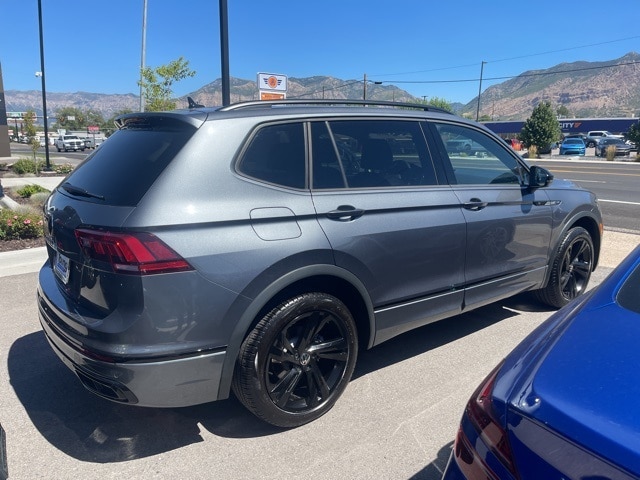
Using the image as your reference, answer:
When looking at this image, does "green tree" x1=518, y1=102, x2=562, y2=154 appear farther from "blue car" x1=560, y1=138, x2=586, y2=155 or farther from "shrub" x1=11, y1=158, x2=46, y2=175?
"shrub" x1=11, y1=158, x2=46, y2=175

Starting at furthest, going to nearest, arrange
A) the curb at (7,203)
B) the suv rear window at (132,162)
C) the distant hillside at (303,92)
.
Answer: the distant hillside at (303,92) → the curb at (7,203) → the suv rear window at (132,162)

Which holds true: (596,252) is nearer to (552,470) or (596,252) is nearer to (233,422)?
(233,422)

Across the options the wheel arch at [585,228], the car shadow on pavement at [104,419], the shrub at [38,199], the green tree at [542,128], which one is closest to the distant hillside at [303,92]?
the car shadow on pavement at [104,419]

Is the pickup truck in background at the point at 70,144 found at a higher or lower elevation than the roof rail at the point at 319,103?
higher

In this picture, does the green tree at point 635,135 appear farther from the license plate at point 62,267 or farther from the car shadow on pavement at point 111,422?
the license plate at point 62,267

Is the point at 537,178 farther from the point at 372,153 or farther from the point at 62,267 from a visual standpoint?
the point at 62,267

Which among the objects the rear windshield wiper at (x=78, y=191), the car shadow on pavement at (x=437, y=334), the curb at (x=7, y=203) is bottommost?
the car shadow on pavement at (x=437, y=334)

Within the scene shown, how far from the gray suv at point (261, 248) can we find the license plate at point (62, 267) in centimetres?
2

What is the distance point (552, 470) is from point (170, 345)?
1771 millimetres

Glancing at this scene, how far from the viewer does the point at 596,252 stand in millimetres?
5199

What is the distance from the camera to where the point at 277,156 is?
290 centimetres

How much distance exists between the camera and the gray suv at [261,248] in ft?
7.95

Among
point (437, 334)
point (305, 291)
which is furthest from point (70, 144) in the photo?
point (305, 291)

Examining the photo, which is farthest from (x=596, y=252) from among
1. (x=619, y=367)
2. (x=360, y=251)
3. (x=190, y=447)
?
(x=190, y=447)
